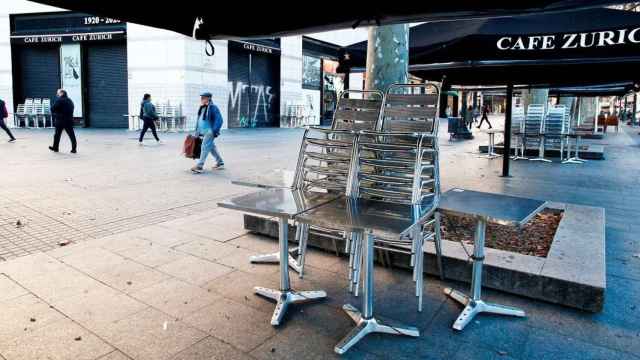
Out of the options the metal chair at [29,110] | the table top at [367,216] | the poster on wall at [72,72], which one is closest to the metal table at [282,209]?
the table top at [367,216]

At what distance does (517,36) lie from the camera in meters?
4.83

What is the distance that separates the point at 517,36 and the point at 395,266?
8.58 feet

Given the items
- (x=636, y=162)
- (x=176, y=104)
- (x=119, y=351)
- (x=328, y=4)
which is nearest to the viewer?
(x=119, y=351)

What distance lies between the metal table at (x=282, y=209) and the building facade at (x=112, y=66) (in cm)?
1854

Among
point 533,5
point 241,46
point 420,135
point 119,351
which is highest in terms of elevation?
point 241,46

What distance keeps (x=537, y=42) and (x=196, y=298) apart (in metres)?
3.86

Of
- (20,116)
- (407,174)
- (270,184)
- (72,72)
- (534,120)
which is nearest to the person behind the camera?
(407,174)

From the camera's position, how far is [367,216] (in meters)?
2.86

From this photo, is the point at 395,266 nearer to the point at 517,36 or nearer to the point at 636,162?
the point at 517,36

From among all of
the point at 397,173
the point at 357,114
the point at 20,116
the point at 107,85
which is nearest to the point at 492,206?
the point at 397,173

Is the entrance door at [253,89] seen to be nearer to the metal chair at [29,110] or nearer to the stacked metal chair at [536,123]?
the metal chair at [29,110]

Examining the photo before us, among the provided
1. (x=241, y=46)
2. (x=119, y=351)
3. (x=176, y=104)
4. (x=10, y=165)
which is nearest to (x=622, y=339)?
(x=119, y=351)

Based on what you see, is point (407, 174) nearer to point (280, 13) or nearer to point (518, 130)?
point (280, 13)

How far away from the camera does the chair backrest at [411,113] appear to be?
4.20 m
